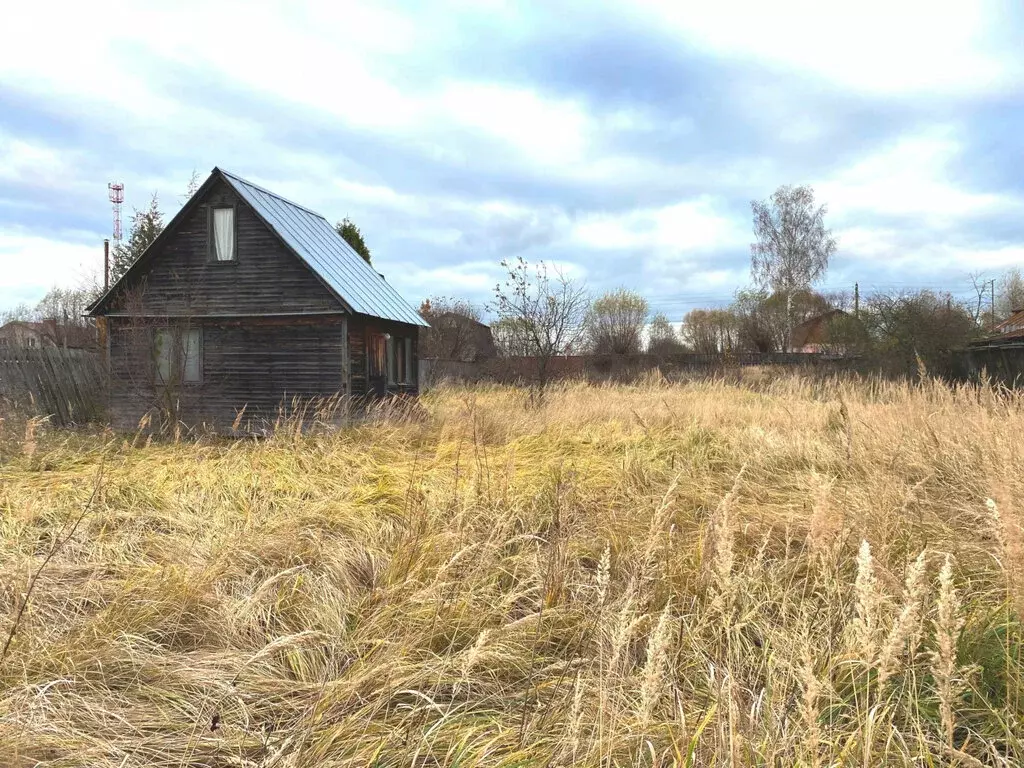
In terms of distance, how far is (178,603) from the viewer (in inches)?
117

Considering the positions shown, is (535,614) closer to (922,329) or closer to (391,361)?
(391,361)

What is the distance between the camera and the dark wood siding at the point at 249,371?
1272 centimetres

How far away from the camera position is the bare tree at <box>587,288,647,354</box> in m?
29.1

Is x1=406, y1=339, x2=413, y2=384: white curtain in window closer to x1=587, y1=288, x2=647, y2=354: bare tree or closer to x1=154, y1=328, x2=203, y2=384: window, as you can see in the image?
x1=154, y1=328, x2=203, y2=384: window

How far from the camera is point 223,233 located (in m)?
13.1

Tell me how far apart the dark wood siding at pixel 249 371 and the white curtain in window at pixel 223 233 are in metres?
1.50

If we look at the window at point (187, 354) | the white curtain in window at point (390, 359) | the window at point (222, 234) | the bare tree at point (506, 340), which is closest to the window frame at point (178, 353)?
the window at point (187, 354)

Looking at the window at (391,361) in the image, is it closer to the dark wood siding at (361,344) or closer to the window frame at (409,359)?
the dark wood siding at (361,344)

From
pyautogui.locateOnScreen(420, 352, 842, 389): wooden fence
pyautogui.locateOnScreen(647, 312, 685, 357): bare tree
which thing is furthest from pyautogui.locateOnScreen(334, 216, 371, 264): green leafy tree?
pyautogui.locateOnScreen(647, 312, 685, 357): bare tree

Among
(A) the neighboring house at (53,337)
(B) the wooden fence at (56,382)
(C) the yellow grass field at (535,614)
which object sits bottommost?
(C) the yellow grass field at (535,614)

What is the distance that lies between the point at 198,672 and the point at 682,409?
8391 millimetres

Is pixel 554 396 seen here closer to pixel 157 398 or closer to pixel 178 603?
pixel 157 398

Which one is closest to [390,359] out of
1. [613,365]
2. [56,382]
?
[56,382]

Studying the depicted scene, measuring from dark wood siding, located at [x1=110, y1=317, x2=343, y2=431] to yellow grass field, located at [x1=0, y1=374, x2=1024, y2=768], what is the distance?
6846mm
